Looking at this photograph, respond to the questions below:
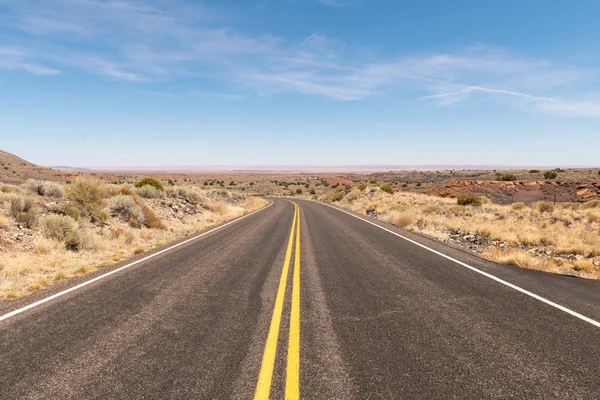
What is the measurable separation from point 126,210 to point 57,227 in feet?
16.4

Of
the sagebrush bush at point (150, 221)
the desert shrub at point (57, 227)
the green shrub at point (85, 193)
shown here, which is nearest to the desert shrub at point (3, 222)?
the desert shrub at point (57, 227)

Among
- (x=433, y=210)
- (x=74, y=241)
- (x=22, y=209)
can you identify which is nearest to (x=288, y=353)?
(x=74, y=241)

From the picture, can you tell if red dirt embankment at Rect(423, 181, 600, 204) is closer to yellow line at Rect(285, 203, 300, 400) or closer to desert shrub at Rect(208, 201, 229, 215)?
desert shrub at Rect(208, 201, 229, 215)

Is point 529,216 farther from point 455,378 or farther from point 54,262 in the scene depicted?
point 54,262

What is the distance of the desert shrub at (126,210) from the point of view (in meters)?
15.2

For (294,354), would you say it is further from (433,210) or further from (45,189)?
(433,210)

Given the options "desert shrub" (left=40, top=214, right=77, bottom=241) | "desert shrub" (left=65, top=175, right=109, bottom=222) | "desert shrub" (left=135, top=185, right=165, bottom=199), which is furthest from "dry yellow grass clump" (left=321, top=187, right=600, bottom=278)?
"desert shrub" (left=135, top=185, right=165, bottom=199)

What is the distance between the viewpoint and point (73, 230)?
1066 cm

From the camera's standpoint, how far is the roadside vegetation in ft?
25.6

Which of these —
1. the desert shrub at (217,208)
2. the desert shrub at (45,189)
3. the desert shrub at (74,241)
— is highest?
the desert shrub at (45,189)

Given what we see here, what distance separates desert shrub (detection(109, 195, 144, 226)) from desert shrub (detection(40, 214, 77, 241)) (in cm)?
417

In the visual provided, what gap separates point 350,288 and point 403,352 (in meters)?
2.55

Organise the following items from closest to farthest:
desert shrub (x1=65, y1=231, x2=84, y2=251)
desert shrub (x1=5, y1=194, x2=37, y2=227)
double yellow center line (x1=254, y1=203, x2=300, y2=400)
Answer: double yellow center line (x1=254, y1=203, x2=300, y2=400) < desert shrub (x1=65, y1=231, x2=84, y2=251) < desert shrub (x1=5, y1=194, x2=37, y2=227)

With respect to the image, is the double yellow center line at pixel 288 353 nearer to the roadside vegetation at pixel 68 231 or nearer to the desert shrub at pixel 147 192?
the roadside vegetation at pixel 68 231
